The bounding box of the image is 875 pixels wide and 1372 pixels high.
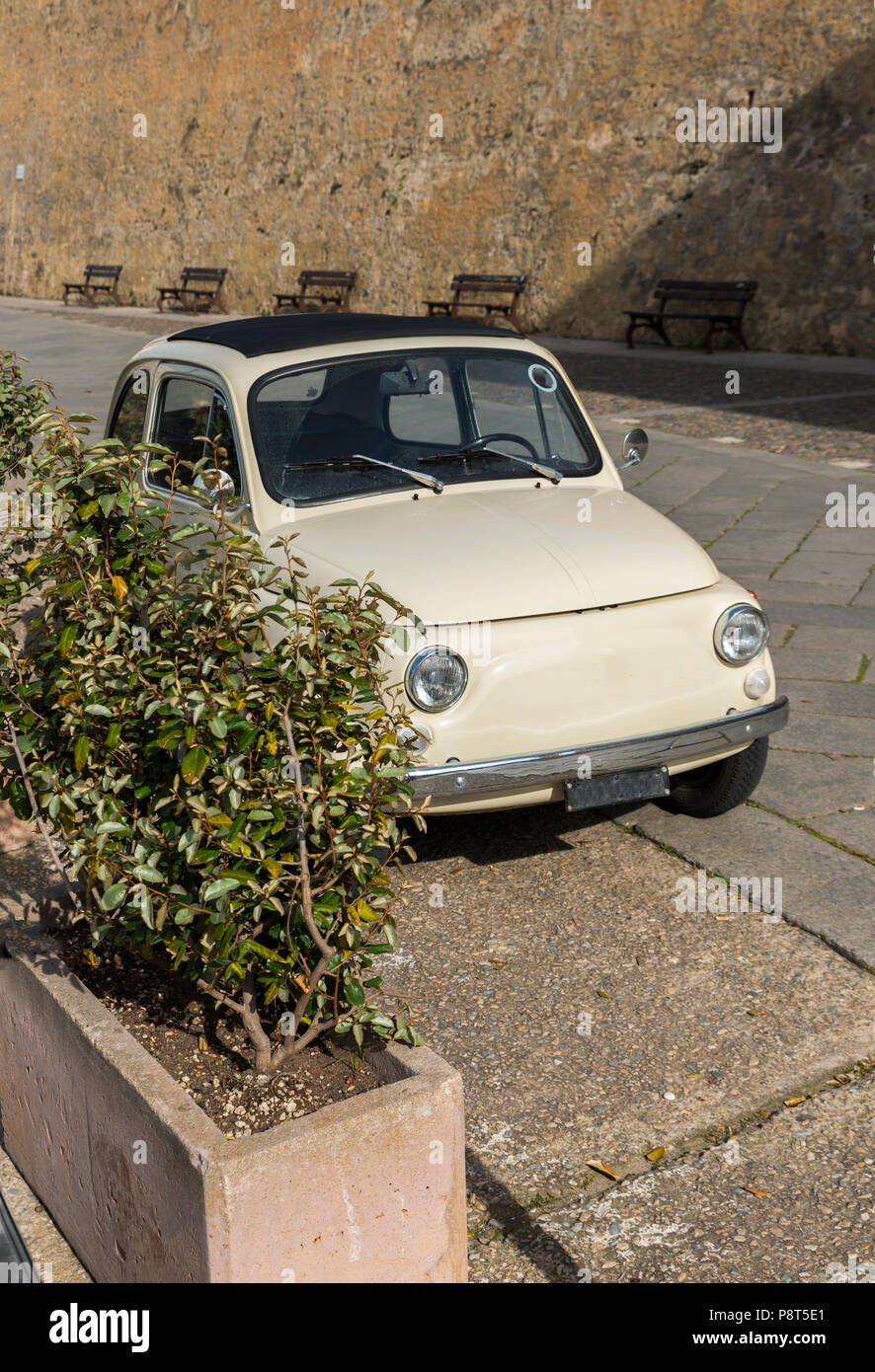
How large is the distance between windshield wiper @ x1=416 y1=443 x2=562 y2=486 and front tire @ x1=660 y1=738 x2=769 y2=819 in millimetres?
1185

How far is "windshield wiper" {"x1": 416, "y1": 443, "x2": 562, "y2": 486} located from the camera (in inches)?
189

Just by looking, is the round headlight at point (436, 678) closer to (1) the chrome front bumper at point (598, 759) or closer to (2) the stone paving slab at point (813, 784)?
(1) the chrome front bumper at point (598, 759)

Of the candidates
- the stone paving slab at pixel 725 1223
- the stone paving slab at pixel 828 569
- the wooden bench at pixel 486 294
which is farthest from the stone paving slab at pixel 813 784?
the wooden bench at pixel 486 294

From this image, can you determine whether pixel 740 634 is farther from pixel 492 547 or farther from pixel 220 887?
pixel 220 887

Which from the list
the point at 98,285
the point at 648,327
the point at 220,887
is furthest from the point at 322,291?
the point at 220,887

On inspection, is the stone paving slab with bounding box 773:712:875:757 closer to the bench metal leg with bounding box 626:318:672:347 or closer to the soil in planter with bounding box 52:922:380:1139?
the soil in planter with bounding box 52:922:380:1139

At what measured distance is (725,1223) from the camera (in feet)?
8.95

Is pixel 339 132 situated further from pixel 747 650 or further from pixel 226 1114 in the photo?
pixel 226 1114

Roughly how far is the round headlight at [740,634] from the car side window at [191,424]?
5.52 ft

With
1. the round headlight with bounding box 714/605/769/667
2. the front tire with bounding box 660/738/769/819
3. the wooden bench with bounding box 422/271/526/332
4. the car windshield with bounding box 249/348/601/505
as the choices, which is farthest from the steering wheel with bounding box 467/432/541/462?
the wooden bench with bounding box 422/271/526/332

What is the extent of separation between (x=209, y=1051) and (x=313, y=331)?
3187 mm

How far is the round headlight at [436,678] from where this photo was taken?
12.3 feet

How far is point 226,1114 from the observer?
238 centimetres

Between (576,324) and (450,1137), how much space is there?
17.5 m
